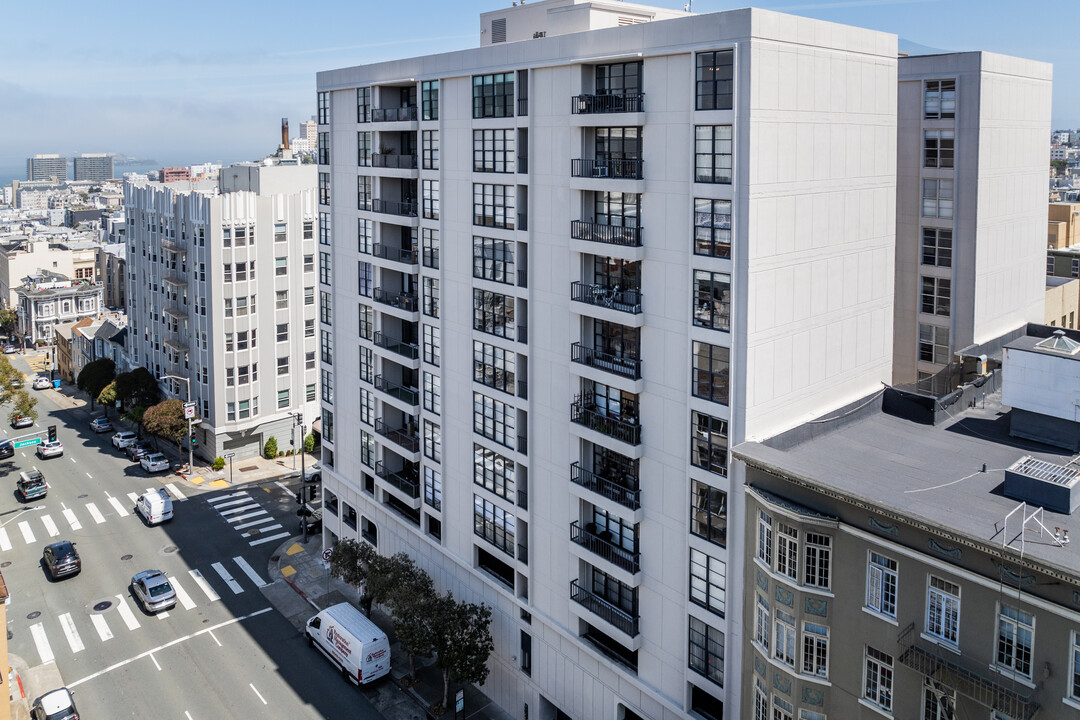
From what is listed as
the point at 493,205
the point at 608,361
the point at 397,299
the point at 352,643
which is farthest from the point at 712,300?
the point at 352,643

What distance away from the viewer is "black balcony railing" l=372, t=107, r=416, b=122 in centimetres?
4784

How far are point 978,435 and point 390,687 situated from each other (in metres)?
32.3

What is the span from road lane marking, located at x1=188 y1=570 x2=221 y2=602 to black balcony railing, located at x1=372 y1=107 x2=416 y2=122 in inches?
1288

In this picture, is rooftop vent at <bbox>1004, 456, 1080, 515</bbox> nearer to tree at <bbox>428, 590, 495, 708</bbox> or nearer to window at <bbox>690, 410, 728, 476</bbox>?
window at <bbox>690, 410, 728, 476</bbox>

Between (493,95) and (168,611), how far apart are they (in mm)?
38920

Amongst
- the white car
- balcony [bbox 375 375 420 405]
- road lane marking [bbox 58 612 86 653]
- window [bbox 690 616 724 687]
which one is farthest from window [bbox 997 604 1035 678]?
the white car

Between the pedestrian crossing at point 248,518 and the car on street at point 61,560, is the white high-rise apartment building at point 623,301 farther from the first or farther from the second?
the car on street at point 61,560

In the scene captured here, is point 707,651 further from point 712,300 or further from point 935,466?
point 712,300

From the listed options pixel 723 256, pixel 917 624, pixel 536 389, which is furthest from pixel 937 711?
pixel 536 389

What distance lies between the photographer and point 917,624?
26.9m

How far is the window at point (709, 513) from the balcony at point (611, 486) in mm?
2802

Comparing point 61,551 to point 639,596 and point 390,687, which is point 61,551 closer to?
point 390,687

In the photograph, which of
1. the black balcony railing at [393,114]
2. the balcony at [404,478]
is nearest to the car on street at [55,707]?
the balcony at [404,478]

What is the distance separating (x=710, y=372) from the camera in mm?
32500
